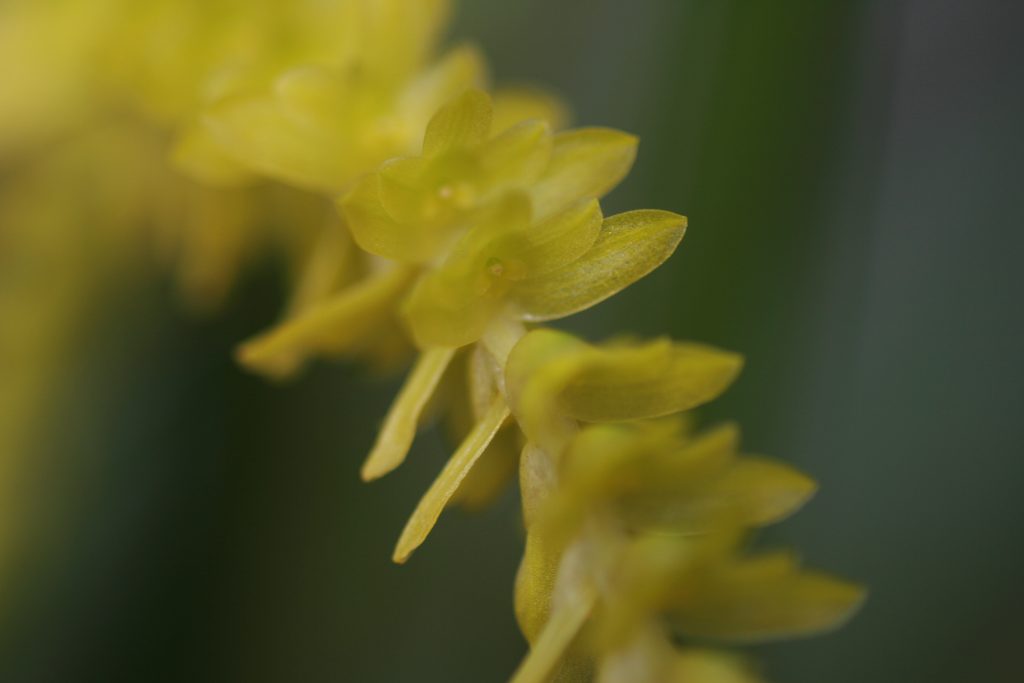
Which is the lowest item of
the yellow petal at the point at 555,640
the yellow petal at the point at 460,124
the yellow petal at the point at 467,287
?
the yellow petal at the point at 555,640

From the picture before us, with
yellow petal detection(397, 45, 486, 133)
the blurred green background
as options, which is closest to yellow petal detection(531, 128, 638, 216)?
yellow petal detection(397, 45, 486, 133)

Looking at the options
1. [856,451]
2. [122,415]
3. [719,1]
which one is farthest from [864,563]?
[122,415]

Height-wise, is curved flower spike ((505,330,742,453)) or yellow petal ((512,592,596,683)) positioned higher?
curved flower spike ((505,330,742,453))

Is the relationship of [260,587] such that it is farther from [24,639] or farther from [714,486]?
[714,486]

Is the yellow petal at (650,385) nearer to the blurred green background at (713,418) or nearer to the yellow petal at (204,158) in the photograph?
the yellow petal at (204,158)

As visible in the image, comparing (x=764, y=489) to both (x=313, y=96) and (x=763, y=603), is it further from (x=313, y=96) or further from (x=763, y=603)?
(x=313, y=96)

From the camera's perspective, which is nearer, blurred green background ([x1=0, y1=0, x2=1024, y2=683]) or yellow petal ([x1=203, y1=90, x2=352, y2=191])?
yellow petal ([x1=203, y1=90, x2=352, y2=191])

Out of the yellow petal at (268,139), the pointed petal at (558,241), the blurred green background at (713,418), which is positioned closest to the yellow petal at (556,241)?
the pointed petal at (558,241)

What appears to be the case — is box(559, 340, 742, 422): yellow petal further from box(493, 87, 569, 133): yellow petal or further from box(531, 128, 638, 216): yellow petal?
box(493, 87, 569, 133): yellow petal
